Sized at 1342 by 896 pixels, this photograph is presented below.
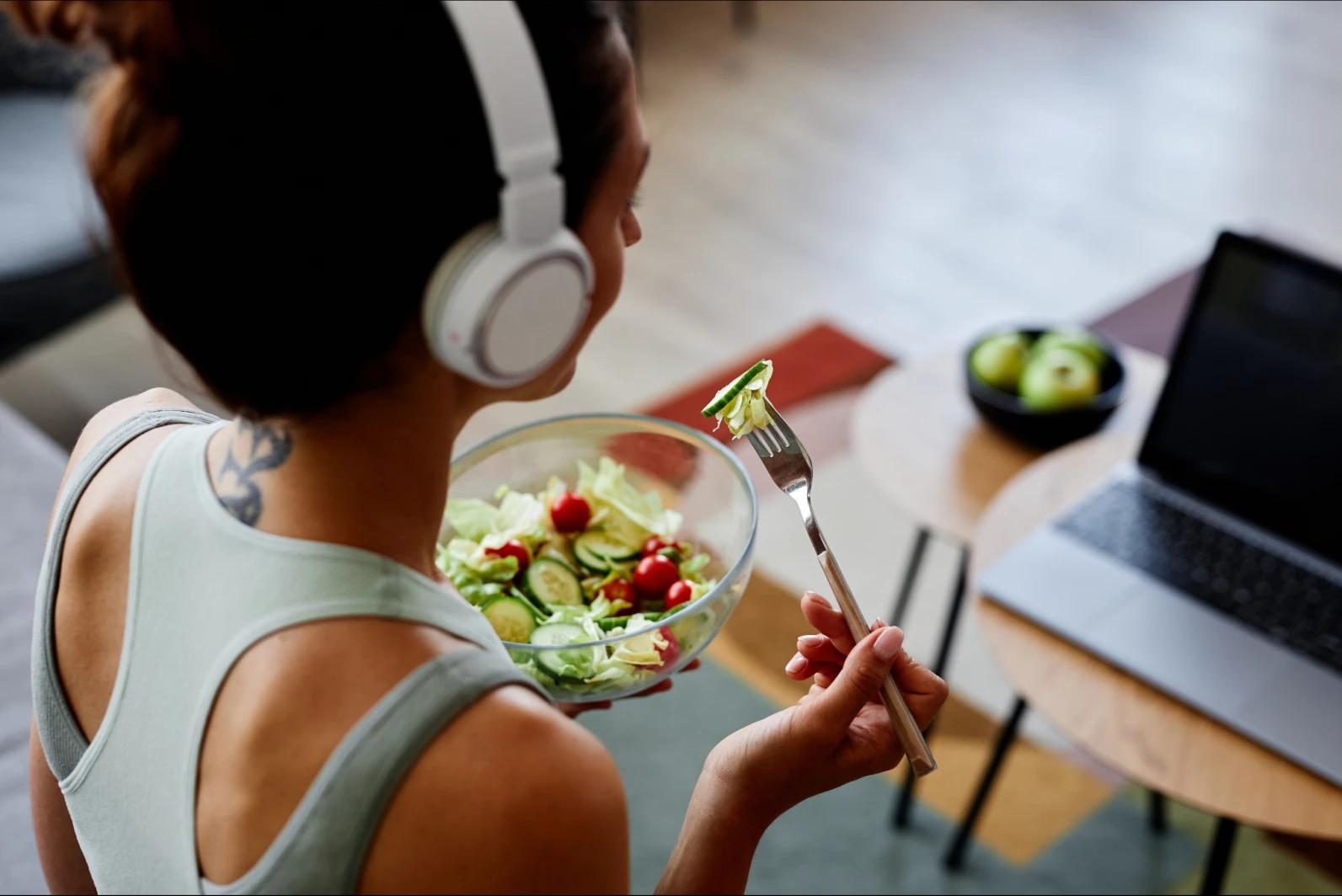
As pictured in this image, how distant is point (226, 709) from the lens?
2.15 feet

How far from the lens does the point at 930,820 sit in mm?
2023

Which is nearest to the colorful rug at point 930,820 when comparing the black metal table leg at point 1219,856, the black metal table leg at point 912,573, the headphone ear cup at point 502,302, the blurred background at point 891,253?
the blurred background at point 891,253

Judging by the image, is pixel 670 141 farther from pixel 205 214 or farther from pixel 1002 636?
pixel 205 214

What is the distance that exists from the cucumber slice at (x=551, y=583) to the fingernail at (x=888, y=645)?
27cm

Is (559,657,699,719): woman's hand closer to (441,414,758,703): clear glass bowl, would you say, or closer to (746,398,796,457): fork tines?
(441,414,758,703): clear glass bowl

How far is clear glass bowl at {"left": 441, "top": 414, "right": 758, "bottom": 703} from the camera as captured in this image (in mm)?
999

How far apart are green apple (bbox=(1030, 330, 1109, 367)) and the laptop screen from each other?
236mm

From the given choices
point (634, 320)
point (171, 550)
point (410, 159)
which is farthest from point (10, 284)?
point (410, 159)

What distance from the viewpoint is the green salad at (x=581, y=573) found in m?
0.87

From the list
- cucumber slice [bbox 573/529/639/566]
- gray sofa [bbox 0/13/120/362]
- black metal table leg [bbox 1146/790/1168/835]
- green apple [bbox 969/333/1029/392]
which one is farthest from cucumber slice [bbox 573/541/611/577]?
gray sofa [bbox 0/13/120/362]

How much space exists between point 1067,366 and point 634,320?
145 centimetres

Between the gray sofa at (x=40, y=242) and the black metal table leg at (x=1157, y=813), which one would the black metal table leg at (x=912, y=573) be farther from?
the gray sofa at (x=40, y=242)

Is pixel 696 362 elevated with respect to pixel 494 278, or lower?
lower

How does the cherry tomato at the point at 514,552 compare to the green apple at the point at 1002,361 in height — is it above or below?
above
